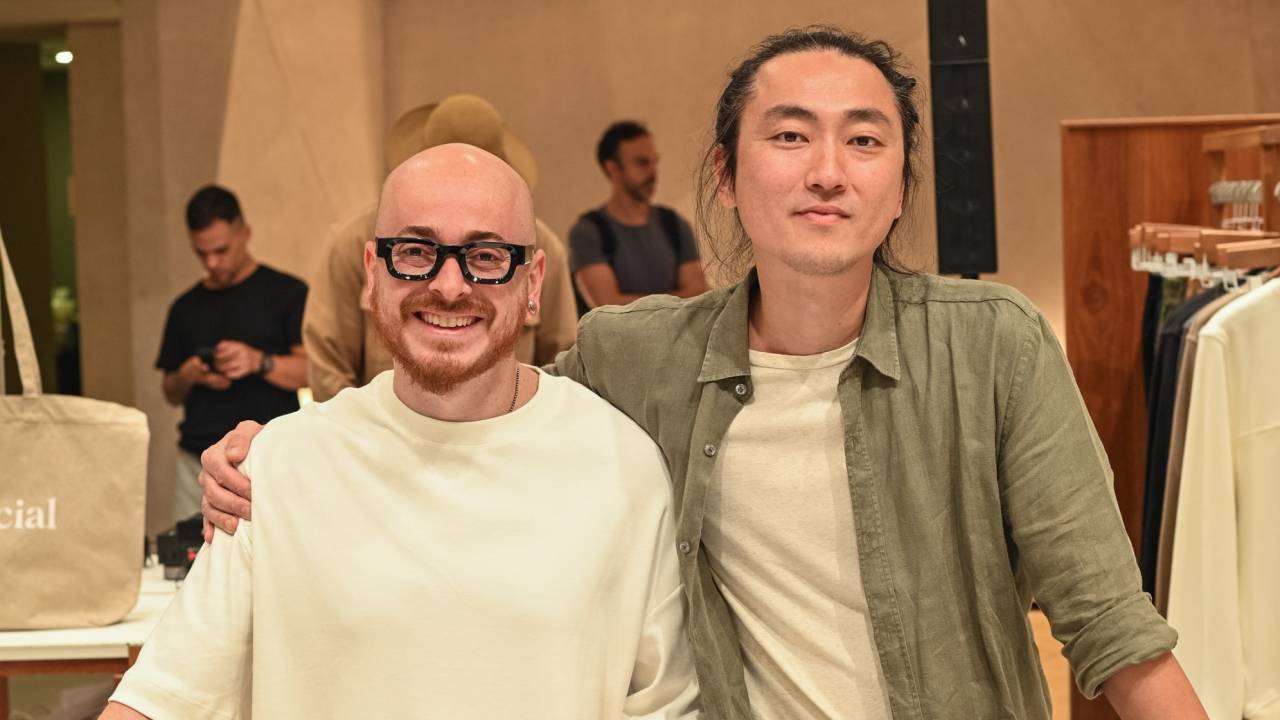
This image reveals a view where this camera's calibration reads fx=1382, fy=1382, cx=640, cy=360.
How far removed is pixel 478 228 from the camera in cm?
173

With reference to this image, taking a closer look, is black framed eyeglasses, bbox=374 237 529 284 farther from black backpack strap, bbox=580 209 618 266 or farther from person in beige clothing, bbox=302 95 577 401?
black backpack strap, bbox=580 209 618 266

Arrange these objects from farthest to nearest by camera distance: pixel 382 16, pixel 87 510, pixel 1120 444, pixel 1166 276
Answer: pixel 382 16
pixel 1120 444
pixel 1166 276
pixel 87 510

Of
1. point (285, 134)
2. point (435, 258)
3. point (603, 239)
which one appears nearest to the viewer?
point (435, 258)

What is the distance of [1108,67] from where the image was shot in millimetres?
7230

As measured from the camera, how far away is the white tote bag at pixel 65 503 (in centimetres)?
257

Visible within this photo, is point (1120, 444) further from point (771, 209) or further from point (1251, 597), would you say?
point (771, 209)

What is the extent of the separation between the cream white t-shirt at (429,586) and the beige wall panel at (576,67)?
18.4ft

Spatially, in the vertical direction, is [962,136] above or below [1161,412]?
above

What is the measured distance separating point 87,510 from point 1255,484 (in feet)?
7.26

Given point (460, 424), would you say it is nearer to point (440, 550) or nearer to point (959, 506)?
point (440, 550)

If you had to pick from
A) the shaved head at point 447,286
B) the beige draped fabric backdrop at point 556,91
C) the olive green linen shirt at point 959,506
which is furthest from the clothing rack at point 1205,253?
the beige draped fabric backdrop at point 556,91

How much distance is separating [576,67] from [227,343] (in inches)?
128

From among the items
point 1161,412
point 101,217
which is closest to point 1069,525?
point 1161,412

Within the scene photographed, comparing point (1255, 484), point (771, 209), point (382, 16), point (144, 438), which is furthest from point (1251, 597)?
point (382, 16)
